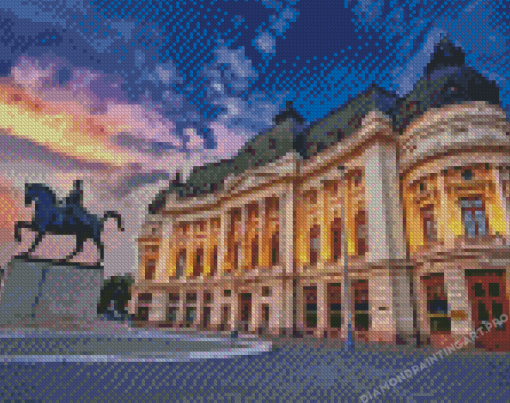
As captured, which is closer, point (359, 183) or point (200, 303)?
point (359, 183)

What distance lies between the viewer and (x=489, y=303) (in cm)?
1983

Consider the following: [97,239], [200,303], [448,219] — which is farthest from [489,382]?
[200,303]

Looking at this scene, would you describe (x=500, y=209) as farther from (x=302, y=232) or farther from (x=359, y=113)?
(x=302, y=232)

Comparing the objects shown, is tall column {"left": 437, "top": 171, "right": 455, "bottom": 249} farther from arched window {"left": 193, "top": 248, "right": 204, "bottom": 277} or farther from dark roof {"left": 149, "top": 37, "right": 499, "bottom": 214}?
arched window {"left": 193, "top": 248, "right": 204, "bottom": 277}

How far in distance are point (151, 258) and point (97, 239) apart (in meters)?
28.5

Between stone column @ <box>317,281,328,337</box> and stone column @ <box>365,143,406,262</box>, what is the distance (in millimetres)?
5031

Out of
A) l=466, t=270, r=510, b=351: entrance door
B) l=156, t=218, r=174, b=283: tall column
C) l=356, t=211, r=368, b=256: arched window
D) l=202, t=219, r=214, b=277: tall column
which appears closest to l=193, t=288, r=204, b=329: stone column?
l=202, t=219, r=214, b=277: tall column

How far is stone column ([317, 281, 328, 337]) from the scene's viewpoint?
26812 mm

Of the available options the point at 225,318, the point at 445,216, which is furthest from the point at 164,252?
the point at 445,216

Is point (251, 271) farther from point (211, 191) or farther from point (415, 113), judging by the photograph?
point (415, 113)

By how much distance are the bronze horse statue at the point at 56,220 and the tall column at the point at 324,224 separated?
18.1 m

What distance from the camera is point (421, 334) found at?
2206 cm

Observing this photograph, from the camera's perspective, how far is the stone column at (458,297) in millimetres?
19891

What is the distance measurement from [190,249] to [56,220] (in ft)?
84.3
